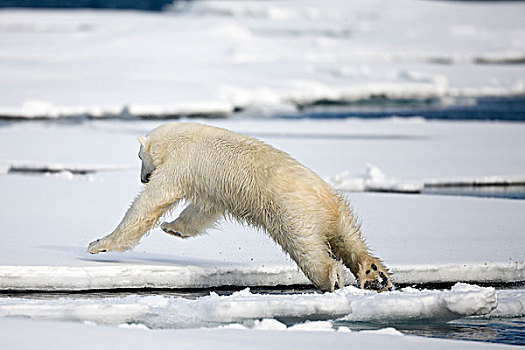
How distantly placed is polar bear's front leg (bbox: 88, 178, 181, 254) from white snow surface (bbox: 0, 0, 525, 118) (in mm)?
11146

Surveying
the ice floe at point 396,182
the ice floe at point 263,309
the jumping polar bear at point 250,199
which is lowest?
the ice floe at point 396,182

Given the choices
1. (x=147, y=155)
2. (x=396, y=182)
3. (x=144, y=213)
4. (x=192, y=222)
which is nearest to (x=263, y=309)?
(x=144, y=213)

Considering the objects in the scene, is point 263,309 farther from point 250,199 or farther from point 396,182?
point 396,182

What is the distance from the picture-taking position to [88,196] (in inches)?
325

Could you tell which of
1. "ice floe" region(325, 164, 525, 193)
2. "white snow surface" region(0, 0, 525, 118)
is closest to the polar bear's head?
"ice floe" region(325, 164, 525, 193)

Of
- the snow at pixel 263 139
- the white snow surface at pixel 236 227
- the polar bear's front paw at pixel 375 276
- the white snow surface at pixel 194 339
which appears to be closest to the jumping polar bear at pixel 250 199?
the polar bear's front paw at pixel 375 276

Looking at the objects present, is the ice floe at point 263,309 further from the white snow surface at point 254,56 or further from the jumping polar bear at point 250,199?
the white snow surface at point 254,56

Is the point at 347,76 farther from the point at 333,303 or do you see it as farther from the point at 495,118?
the point at 333,303

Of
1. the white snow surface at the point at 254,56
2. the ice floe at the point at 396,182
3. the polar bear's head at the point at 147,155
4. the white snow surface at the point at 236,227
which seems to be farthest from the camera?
the white snow surface at the point at 254,56

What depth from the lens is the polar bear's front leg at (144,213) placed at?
209 inches

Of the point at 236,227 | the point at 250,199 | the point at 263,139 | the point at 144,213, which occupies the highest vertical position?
the point at 250,199

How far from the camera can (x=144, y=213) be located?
5301 millimetres

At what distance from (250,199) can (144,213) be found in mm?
710

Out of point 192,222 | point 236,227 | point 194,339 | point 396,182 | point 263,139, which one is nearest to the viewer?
point 194,339
